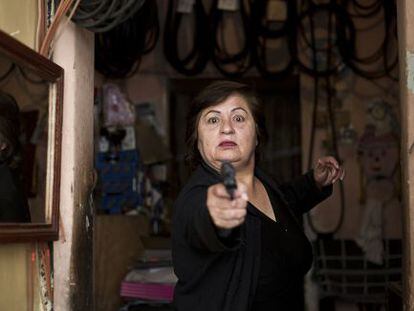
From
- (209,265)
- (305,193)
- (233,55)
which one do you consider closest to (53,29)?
(209,265)

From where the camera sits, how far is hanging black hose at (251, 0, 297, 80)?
566cm

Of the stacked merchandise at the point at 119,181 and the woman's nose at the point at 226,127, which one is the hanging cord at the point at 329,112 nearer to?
the stacked merchandise at the point at 119,181

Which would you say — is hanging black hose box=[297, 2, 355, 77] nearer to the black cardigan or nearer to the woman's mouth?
the woman's mouth

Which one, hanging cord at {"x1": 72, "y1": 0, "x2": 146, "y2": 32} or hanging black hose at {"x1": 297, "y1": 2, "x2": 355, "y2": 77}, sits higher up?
hanging black hose at {"x1": 297, "y1": 2, "x2": 355, "y2": 77}

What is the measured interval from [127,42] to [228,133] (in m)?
3.13

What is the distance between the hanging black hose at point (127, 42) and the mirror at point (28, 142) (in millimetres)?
2730

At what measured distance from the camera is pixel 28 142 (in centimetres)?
236

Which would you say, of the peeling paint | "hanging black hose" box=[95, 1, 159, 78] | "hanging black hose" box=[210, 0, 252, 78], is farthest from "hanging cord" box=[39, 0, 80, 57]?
"hanging black hose" box=[210, 0, 252, 78]

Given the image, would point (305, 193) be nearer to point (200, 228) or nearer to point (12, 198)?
point (200, 228)

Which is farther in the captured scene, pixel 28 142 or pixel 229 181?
pixel 28 142

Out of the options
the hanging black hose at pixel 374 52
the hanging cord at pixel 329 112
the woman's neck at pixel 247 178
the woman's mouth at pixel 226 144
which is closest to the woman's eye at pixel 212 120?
the woman's mouth at pixel 226 144

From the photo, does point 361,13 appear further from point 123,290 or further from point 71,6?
point 71,6

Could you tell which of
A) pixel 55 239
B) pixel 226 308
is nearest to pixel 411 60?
pixel 226 308

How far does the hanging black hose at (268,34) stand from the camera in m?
5.66
